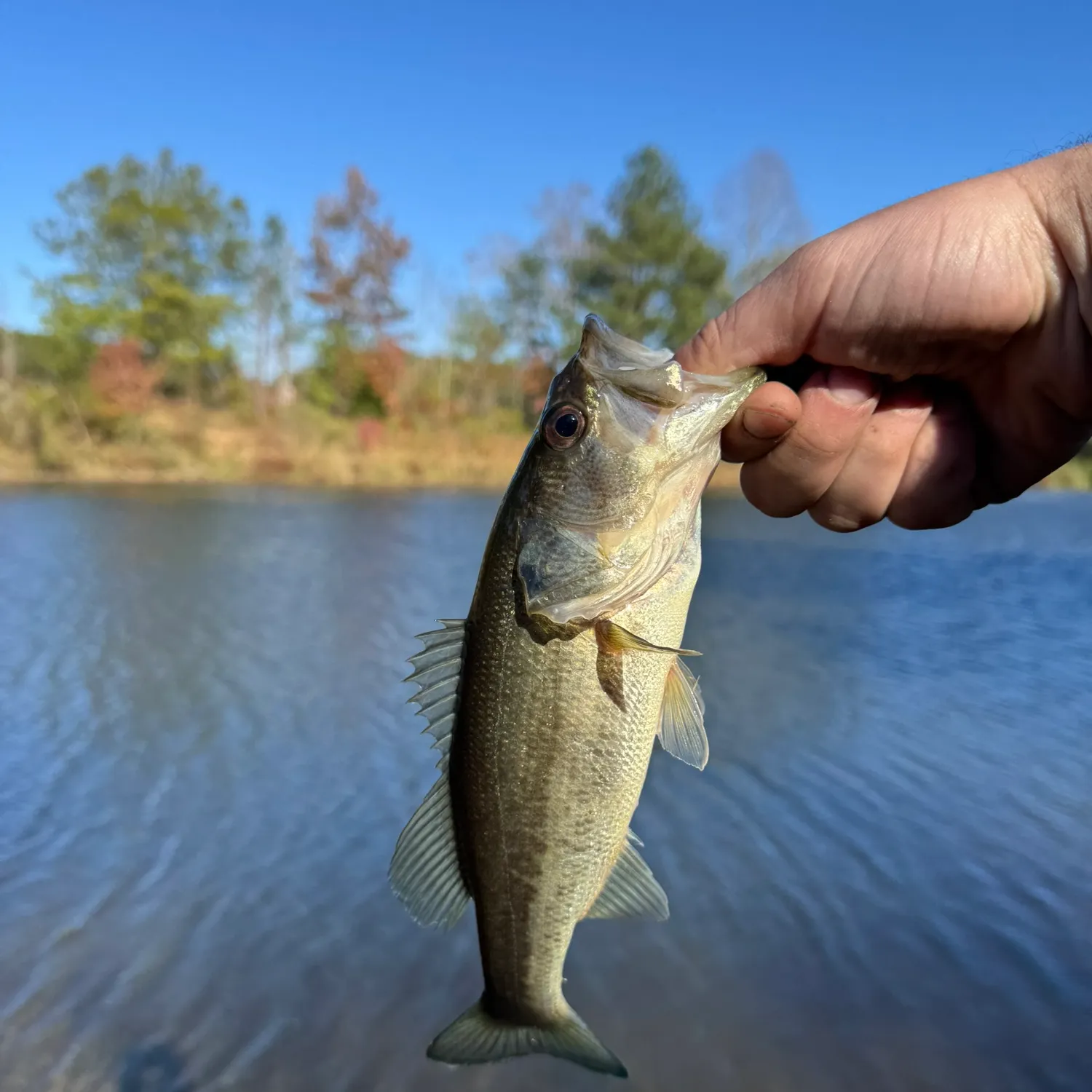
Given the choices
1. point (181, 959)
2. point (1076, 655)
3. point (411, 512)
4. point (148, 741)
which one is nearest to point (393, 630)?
point (148, 741)

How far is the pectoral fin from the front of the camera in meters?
2.16

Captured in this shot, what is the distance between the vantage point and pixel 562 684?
2229 mm

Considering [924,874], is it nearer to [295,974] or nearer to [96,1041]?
[295,974]

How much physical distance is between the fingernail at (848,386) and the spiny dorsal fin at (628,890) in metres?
1.54

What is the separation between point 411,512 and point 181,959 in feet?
72.0

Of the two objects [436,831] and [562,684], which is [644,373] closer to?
[562,684]

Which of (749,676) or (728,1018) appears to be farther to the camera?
(749,676)

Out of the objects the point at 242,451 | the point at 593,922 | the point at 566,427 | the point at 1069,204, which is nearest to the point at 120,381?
the point at 242,451

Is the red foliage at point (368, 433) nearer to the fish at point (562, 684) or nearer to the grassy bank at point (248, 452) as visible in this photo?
the grassy bank at point (248, 452)

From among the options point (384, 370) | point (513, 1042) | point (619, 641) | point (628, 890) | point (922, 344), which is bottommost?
point (513, 1042)

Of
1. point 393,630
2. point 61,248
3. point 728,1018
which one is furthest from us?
point 61,248

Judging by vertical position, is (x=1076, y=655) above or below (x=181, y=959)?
above

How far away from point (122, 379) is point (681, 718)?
131 feet

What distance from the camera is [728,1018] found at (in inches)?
175
